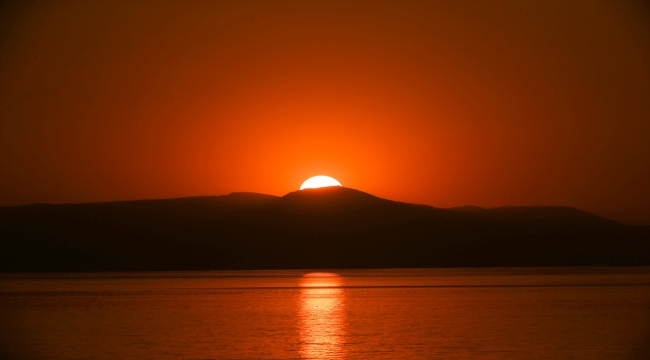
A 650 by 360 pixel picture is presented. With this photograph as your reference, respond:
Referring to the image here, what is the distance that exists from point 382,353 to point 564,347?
6.01m

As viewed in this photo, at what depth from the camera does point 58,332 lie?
33.9 m

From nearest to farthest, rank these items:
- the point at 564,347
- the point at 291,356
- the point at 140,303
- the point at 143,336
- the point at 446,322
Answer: the point at 291,356, the point at 564,347, the point at 143,336, the point at 446,322, the point at 140,303

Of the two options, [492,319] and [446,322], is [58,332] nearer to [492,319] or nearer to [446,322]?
[446,322]

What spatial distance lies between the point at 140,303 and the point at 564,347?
107 ft

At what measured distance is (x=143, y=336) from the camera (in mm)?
32125

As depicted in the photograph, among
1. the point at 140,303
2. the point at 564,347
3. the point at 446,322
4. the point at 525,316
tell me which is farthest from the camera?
the point at 140,303

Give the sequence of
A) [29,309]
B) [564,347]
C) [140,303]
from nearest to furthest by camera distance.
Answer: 1. [564,347]
2. [29,309]
3. [140,303]

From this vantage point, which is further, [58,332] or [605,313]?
[605,313]

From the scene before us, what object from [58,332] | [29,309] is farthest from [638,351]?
[29,309]

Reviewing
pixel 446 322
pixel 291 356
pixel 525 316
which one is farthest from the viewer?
pixel 525 316

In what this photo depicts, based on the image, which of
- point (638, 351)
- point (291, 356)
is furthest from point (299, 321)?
point (638, 351)

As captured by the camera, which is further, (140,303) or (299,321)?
(140,303)

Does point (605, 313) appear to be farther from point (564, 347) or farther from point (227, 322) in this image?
point (227, 322)

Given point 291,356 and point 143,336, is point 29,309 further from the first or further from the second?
point 291,356
